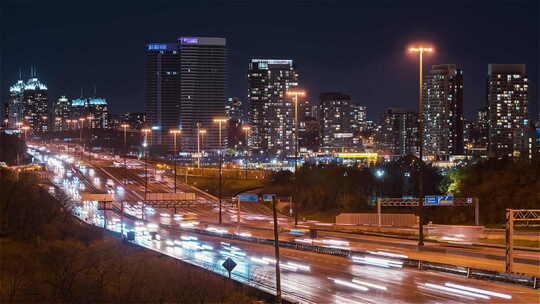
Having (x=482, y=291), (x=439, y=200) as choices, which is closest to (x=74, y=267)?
(x=482, y=291)

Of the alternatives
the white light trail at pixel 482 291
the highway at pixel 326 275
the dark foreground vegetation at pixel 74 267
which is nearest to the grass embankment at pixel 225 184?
the highway at pixel 326 275

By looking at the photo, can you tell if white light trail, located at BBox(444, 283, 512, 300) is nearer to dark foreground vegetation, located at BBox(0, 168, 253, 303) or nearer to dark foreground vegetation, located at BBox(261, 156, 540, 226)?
dark foreground vegetation, located at BBox(0, 168, 253, 303)

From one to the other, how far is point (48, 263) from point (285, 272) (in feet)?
51.2

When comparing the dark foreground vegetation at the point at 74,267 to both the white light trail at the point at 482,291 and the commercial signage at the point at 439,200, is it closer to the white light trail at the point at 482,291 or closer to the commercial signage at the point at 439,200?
the white light trail at the point at 482,291

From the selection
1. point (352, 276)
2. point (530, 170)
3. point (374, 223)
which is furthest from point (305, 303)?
point (530, 170)

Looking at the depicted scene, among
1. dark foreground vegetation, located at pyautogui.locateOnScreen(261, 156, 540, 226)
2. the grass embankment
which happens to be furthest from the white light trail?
the grass embankment

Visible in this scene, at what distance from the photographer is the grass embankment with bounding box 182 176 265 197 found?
104250mm

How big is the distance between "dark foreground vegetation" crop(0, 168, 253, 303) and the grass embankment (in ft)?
133

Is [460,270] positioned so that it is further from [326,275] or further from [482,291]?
[326,275]

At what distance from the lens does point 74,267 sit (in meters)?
38.1

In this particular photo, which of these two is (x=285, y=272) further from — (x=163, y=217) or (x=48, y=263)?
(x=163, y=217)

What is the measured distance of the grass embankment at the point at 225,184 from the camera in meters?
104

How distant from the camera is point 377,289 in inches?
1123

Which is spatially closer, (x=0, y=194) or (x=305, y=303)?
(x=305, y=303)
